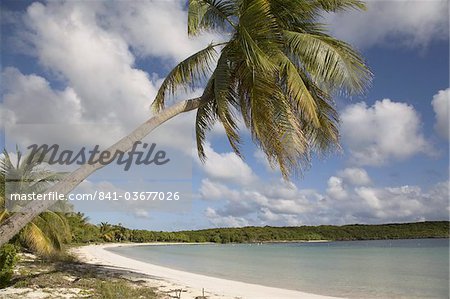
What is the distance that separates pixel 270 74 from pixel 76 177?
3.21 metres

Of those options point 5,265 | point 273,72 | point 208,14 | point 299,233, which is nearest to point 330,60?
point 273,72

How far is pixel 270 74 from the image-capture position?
244 inches

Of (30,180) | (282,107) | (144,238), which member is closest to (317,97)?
(282,107)

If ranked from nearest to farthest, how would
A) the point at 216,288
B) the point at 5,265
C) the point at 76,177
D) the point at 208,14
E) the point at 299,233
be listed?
the point at 76,177, the point at 208,14, the point at 5,265, the point at 216,288, the point at 299,233

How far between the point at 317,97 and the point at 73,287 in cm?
749

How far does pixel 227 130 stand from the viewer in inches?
269

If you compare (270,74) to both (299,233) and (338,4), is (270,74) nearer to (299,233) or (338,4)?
(338,4)

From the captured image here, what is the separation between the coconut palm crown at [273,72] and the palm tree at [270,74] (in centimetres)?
1

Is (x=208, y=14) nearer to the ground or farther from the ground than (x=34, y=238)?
farther from the ground

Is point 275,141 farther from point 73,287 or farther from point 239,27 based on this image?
point 73,287

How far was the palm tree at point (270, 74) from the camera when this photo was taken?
20.0ft

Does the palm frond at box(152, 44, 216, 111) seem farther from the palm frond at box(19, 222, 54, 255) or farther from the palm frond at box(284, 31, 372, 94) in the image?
the palm frond at box(19, 222, 54, 255)

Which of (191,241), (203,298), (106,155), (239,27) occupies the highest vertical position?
(239,27)

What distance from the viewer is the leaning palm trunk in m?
4.62
